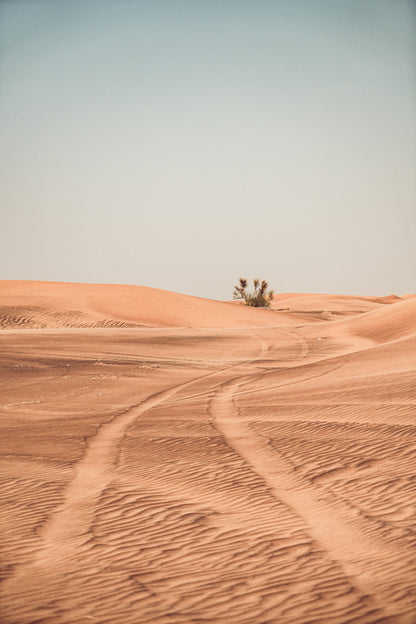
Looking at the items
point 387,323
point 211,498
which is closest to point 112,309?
point 387,323

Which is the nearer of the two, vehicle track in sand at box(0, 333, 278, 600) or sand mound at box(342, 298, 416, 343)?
vehicle track in sand at box(0, 333, 278, 600)

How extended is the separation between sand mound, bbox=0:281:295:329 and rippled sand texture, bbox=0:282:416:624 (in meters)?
24.5

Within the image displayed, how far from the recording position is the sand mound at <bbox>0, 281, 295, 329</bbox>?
41531 mm

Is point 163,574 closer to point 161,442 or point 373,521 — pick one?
point 373,521

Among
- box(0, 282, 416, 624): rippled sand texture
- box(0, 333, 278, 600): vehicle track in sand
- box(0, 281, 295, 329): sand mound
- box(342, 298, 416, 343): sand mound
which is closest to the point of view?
box(0, 282, 416, 624): rippled sand texture

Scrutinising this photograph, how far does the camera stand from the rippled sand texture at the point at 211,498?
Answer: 168 inches

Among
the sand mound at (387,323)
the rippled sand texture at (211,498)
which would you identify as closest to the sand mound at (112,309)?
the sand mound at (387,323)

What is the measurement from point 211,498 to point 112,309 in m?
41.0

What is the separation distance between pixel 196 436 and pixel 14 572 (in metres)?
5.31

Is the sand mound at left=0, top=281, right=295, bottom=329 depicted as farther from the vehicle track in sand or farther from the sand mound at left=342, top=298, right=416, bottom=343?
the vehicle track in sand

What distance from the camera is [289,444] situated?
9.12m

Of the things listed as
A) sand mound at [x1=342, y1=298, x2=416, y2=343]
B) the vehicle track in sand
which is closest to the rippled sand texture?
the vehicle track in sand

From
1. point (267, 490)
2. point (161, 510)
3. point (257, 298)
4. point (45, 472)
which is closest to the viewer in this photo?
point (161, 510)

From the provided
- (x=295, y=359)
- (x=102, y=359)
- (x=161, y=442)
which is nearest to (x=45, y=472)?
(x=161, y=442)
